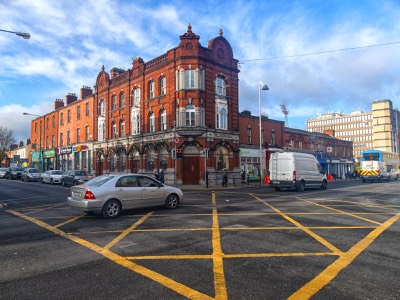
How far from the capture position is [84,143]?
4166 cm

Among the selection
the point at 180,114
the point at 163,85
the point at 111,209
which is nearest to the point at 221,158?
the point at 180,114

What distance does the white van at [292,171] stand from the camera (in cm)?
2094

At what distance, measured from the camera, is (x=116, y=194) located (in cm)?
988

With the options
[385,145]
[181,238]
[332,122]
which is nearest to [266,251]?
[181,238]

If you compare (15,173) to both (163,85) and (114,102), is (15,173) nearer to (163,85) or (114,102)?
(114,102)

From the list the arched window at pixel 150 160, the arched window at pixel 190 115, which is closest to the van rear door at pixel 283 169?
the arched window at pixel 190 115

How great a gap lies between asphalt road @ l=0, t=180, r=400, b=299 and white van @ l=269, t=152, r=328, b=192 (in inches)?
449

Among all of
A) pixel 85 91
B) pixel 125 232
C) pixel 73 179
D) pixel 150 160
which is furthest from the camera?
pixel 85 91

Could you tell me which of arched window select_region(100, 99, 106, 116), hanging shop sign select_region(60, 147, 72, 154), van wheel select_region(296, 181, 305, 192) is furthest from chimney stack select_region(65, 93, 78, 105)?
van wheel select_region(296, 181, 305, 192)

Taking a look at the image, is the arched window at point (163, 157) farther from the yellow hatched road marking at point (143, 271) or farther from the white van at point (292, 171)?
the yellow hatched road marking at point (143, 271)

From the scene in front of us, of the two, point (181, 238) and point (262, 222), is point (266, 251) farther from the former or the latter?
point (262, 222)

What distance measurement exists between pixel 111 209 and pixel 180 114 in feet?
61.7

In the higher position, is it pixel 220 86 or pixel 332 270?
pixel 220 86

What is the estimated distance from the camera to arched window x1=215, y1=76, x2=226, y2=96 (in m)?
29.9
